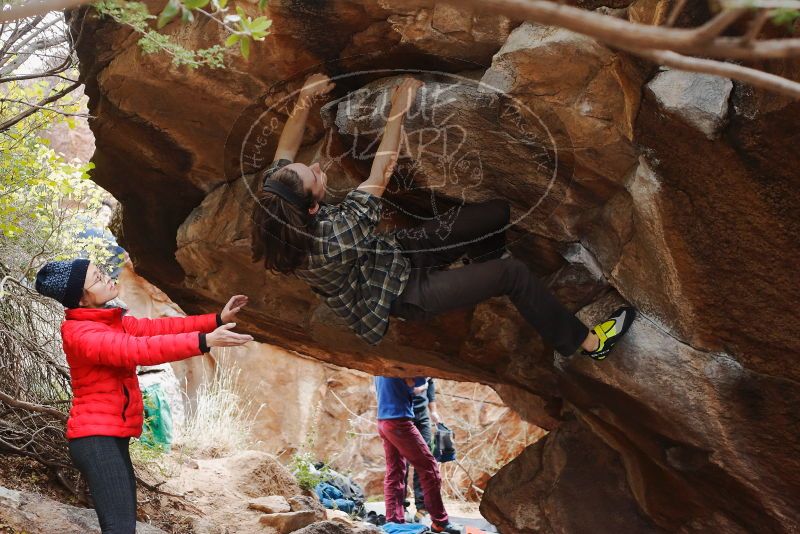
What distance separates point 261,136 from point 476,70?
1.32 metres

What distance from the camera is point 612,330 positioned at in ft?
13.1

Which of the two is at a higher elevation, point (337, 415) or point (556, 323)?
point (556, 323)

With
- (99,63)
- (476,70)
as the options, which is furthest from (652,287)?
(99,63)

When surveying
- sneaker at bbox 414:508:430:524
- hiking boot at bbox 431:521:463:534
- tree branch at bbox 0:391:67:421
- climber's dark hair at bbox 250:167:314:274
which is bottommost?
sneaker at bbox 414:508:430:524

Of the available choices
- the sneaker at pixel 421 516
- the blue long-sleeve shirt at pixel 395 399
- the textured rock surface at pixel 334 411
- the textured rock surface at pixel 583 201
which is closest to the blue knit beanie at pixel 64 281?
the textured rock surface at pixel 583 201

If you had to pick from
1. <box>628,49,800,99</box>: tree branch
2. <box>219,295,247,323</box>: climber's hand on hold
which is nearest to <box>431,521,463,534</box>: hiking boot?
<box>219,295,247,323</box>: climber's hand on hold

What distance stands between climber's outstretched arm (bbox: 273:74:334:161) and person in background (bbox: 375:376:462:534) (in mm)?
3117

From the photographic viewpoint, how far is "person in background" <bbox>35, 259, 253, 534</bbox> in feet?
11.7

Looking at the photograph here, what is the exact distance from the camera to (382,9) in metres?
3.79

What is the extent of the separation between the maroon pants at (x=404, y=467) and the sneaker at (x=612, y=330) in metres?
2.95

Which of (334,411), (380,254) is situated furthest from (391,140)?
(334,411)

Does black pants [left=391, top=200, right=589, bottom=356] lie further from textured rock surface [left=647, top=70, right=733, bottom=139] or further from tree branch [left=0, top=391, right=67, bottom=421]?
tree branch [left=0, top=391, right=67, bottom=421]

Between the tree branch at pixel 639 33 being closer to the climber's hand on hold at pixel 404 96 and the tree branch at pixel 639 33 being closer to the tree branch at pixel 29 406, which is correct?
the climber's hand on hold at pixel 404 96

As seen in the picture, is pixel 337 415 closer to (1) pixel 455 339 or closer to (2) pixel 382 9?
(1) pixel 455 339
